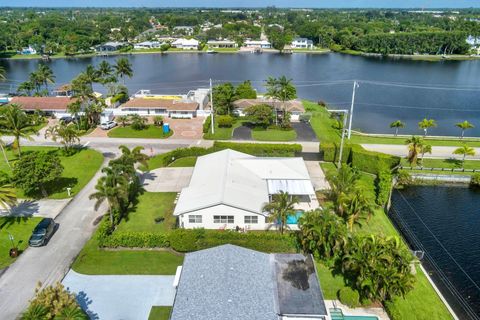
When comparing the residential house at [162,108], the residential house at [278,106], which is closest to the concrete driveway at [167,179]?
the residential house at [278,106]

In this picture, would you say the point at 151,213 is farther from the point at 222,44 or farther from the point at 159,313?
the point at 222,44

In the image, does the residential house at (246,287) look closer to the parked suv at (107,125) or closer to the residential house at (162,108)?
the parked suv at (107,125)

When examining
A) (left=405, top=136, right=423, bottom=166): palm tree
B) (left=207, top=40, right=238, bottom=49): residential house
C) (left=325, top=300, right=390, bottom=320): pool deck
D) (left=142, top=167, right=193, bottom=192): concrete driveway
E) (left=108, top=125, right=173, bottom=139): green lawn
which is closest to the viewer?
(left=325, top=300, right=390, bottom=320): pool deck

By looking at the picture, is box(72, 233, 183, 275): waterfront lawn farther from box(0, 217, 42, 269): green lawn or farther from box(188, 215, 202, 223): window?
box(0, 217, 42, 269): green lawn

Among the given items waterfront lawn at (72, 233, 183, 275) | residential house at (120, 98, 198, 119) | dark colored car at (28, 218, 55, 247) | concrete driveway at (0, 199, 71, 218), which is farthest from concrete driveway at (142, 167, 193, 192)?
residential house at (120, 98, 198, 119)

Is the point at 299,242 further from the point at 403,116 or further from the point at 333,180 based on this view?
the point at 403,116

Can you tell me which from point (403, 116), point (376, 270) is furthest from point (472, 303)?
point (403, 116)
